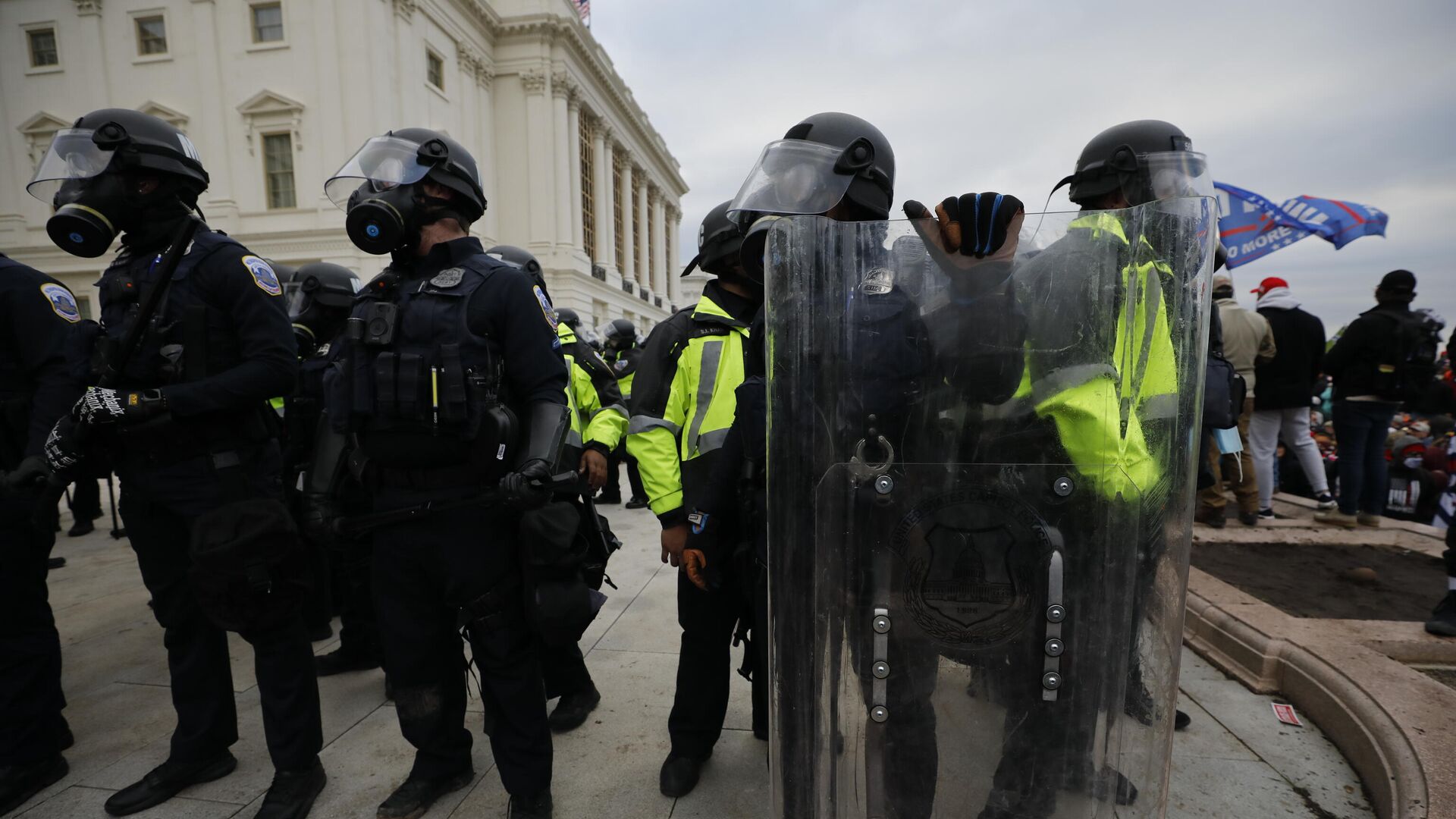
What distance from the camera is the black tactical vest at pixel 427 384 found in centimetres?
198

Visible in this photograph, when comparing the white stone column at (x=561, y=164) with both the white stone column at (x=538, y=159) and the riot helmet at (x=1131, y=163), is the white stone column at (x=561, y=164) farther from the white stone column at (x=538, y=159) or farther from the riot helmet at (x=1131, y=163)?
the riot helmet at (x=1131, y=163)

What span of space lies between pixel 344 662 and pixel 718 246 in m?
2.82

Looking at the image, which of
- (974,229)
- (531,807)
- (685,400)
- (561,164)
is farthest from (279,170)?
(974,229)

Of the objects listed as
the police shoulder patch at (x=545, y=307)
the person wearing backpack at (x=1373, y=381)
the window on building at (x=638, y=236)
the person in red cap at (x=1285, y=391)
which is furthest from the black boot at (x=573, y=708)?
the window on building at (x=638, y=236)

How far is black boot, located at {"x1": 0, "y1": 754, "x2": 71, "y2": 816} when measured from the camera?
2293 mm

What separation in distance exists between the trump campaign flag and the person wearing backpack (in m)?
1.83

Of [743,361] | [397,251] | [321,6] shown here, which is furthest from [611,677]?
[321,6]

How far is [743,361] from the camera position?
2.25 metres

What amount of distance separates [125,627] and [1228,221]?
996 cm

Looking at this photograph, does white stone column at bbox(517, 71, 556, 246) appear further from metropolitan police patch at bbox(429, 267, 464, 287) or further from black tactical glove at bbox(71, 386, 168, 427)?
metropolitan police patch at bbox(429, 267, 464, 287)

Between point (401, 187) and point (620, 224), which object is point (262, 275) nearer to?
point (401, 187)

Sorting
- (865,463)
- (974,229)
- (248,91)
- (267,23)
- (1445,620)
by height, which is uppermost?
(267,23)

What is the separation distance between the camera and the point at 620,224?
40.1m

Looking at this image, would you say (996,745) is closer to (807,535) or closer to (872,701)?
(872,701)
